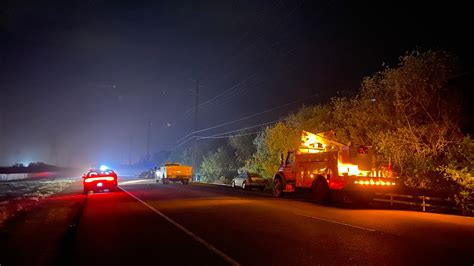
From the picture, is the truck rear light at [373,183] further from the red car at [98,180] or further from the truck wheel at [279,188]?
the red car at [98,180]

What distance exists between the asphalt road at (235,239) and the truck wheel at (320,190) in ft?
15.6

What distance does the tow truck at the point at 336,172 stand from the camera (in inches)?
776

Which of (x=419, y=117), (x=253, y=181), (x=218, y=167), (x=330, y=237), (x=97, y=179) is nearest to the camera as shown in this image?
(x=330, y=237)

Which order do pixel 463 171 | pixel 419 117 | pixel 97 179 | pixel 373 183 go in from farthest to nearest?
pixel 97 179, pixel 419 117, pixel 373 183, pixel 463 171

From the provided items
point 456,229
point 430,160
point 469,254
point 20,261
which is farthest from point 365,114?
point 20,261

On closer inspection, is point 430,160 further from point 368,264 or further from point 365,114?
point 368,264

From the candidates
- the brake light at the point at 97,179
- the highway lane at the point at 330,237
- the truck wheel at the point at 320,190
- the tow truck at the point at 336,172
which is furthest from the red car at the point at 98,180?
the truck wheel at the point at 320,190

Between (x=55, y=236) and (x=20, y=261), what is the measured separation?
306cm

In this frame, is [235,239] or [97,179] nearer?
[235,239]

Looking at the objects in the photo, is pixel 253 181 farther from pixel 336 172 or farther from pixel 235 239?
pixel 235 239

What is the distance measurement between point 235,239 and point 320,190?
37.9ft

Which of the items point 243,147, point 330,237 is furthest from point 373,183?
point 243,147

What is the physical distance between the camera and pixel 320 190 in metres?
21.2

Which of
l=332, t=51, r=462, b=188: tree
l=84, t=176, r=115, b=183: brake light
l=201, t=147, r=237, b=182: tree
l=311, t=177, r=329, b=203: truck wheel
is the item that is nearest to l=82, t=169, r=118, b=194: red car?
l=84, t=176, r=115, b=183: brake light
